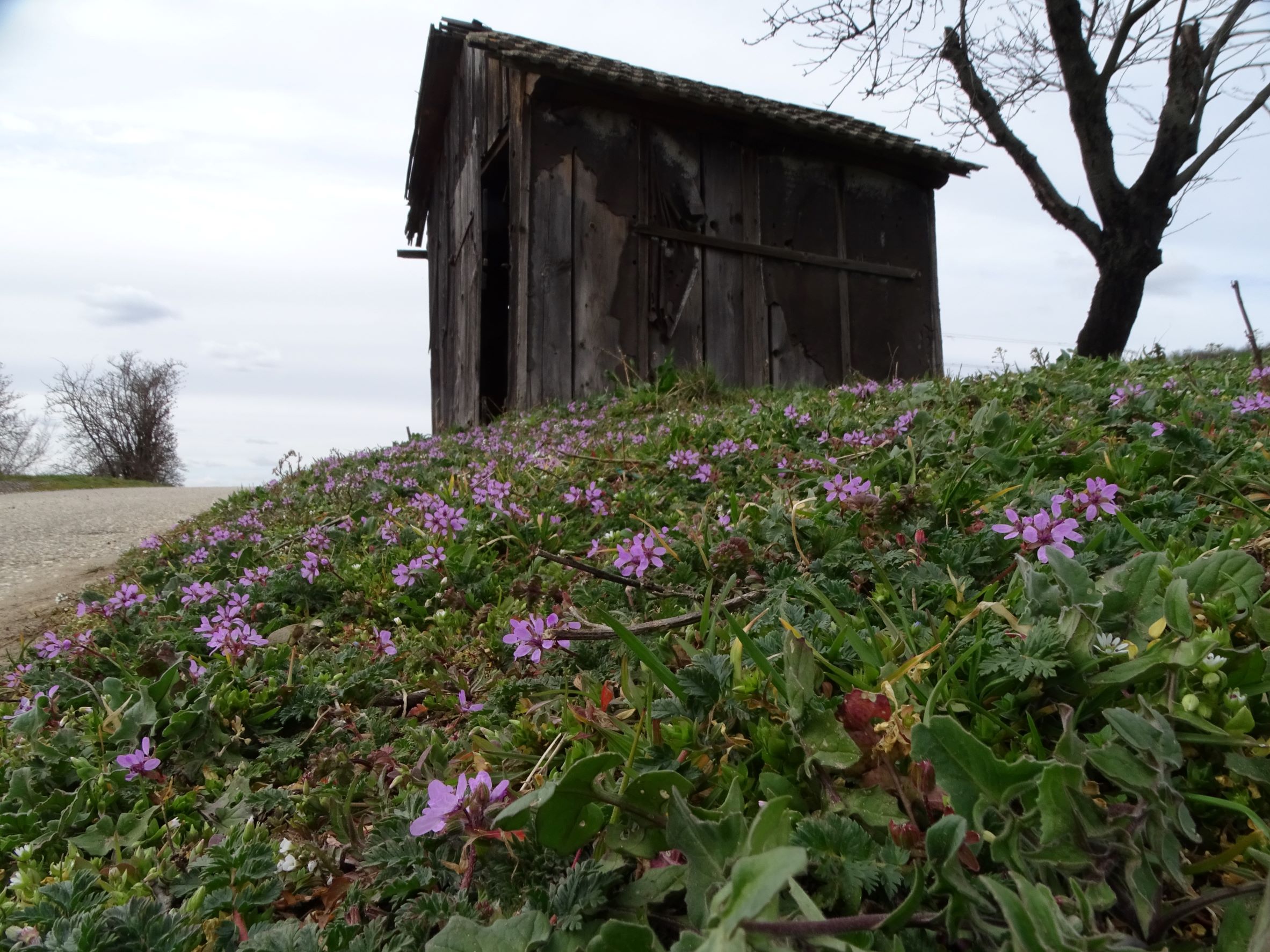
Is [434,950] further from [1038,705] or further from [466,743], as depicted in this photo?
[1038,705]

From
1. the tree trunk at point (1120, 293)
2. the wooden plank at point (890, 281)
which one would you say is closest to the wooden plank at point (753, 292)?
the wooden plank at point (890, 281)

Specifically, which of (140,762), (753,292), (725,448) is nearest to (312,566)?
(140,762)

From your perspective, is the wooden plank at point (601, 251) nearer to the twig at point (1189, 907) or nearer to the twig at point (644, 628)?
the twig at point (644, 628)

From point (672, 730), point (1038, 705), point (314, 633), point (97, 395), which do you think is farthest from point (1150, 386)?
point (97, 395)

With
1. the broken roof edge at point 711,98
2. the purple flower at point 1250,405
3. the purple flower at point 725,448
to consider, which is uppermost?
the broken roof edge at point 711,98

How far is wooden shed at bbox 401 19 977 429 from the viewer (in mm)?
8711

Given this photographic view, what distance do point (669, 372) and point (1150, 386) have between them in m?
4.84

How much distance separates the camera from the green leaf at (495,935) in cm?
106

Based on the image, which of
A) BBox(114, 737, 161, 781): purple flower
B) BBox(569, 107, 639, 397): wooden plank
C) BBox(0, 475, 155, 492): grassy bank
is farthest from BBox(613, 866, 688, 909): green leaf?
BBox(0, 475, 155, 492): grassy bank

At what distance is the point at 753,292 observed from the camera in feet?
31.8

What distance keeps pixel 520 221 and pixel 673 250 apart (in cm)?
181

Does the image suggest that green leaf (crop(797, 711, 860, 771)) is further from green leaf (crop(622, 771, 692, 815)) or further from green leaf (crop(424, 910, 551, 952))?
green leaf (crop(424, 910, 551, 952))

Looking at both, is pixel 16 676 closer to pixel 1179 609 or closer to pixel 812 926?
pixel 812 926

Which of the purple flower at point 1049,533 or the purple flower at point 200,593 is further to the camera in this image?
the purple flower at point 200,593
